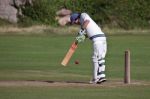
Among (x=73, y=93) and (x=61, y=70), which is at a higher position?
(x=61, y=70)

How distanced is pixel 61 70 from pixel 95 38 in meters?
6.07

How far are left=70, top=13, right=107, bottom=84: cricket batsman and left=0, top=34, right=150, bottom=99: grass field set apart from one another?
79 cm

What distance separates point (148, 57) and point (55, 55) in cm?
465

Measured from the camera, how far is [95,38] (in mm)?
19953

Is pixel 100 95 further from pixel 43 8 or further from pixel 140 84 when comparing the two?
pixel 43 8

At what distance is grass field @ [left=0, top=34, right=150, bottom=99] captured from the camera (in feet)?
56.6

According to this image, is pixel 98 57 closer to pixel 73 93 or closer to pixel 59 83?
pixel 59 83

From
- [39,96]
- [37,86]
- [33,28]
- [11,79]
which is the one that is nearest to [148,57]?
[11,79]

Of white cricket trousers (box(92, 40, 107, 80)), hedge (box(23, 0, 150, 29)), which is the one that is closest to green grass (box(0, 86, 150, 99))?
white cricket trousers (box(92, 40, 107, 80))

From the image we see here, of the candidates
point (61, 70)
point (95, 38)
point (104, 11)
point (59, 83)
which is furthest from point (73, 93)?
point (104, 11)

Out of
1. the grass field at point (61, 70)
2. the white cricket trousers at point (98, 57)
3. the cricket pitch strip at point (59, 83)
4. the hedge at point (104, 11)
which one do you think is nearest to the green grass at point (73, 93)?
the grass field at point (61, 70)

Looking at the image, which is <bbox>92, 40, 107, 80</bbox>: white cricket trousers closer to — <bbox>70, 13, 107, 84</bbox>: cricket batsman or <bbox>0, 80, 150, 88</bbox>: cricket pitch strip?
<bbox>70, 13, 107, 84</bbox>: cricket batsman

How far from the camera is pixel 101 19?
6769 centimetres

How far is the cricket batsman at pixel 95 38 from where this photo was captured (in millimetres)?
19922
